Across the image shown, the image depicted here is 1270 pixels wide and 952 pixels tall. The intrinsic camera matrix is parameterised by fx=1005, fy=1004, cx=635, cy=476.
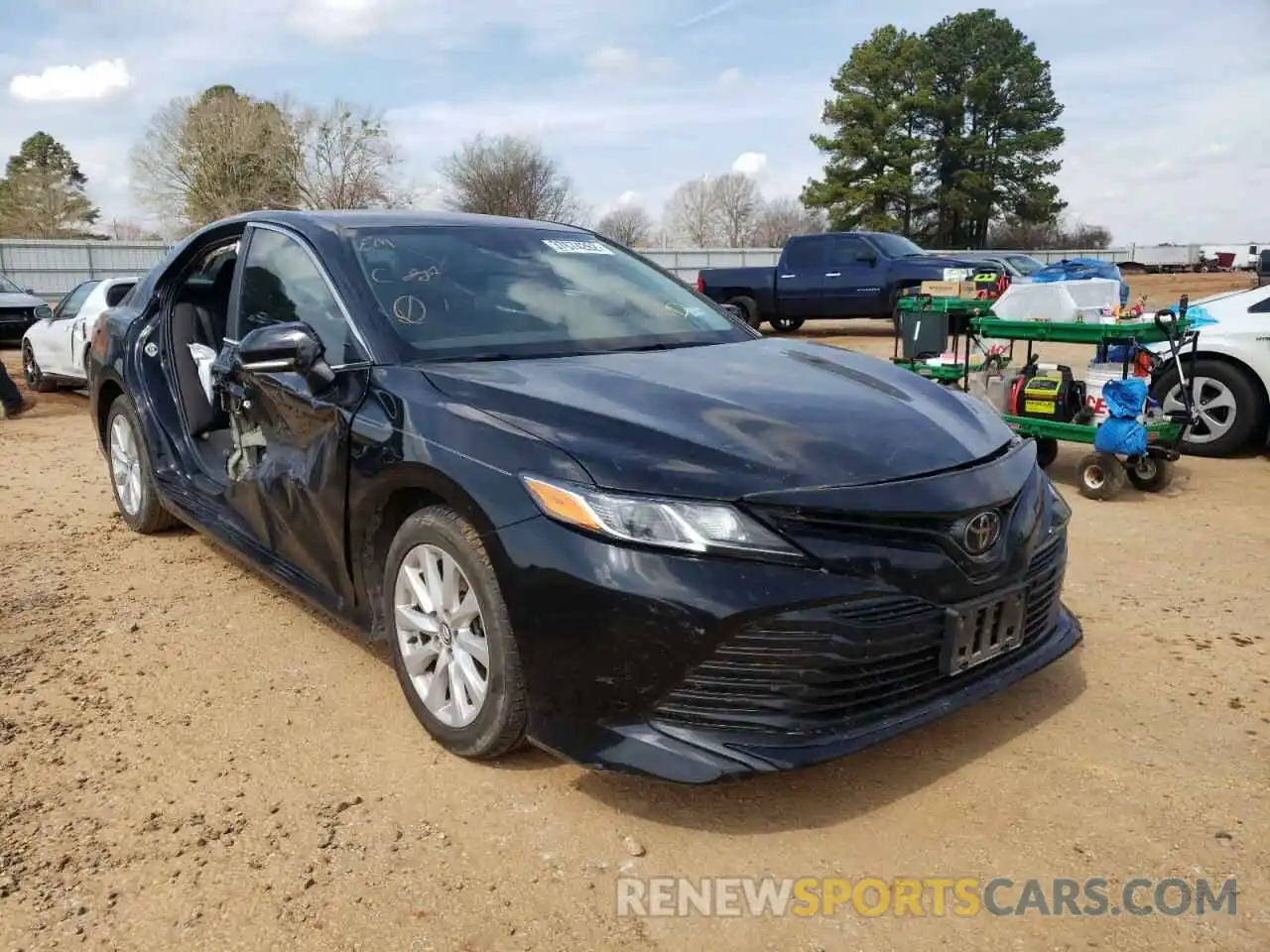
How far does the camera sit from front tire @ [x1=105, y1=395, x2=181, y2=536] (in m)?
5.07

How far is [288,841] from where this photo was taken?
8.54 ft

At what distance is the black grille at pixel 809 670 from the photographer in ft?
7.84

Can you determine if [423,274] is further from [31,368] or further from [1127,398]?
[31,368]

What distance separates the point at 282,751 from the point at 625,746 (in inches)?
48.9

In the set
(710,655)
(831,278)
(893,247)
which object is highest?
(893,247)

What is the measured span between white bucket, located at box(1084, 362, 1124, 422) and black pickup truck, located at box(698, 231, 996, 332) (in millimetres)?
11659

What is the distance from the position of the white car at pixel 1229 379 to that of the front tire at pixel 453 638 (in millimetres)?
6407

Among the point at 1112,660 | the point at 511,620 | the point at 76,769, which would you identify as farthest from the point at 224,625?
the point at 1112,660

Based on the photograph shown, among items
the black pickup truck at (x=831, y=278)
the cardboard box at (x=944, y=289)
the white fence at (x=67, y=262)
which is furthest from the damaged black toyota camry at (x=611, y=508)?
the white fence at (x=67, y=262)

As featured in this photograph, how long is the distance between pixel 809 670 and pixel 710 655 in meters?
0.24

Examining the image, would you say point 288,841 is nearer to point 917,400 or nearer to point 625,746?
point 625,746

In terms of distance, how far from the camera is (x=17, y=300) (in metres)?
16.6

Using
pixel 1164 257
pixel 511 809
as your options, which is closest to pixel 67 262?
pixel 511 809

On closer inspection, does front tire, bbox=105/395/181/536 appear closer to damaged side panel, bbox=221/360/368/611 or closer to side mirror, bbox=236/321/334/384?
damaged side panel, bbox=221/360/368/611
